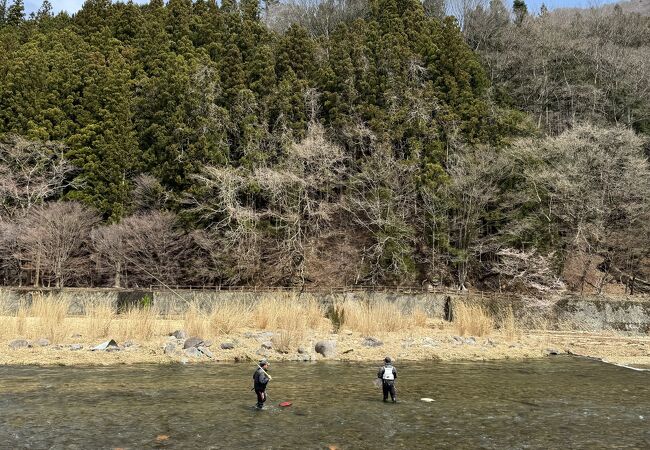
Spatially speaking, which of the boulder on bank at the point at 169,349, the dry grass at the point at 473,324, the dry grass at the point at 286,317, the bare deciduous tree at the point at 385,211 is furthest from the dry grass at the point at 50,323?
the bare deciduous tree at the point at 385,211

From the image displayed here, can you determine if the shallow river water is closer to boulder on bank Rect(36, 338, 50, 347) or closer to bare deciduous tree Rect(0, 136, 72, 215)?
boulder on bank Rect(36, 338, 50, 347)

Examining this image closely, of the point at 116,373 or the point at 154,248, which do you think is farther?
the point at 154,248

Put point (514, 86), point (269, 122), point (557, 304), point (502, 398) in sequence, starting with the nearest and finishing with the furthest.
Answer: point (502, 398)
point (557, 304)
point (269, 122)
point (514, 86)

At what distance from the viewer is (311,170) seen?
39781mm

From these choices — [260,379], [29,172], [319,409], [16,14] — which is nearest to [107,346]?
[260,379]

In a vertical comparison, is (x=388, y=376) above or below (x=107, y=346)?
above

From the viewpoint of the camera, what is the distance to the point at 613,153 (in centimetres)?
3609

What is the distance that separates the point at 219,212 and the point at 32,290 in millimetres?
12874

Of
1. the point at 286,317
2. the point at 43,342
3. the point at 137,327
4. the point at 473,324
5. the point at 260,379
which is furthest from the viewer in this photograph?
the point at 473,324

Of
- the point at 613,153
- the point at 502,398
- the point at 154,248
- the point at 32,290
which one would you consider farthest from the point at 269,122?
the point at 502,398

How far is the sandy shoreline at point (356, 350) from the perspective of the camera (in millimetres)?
16141

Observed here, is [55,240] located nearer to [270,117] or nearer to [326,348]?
[270,117]

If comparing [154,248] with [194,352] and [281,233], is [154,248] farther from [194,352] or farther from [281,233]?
[194,352]

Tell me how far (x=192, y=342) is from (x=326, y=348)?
14.2 ft
